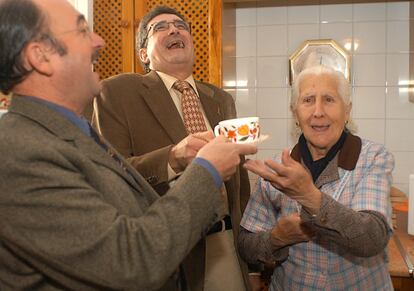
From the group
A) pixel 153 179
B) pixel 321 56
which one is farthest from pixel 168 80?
pixel 321 56

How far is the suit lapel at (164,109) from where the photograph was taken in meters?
1.58

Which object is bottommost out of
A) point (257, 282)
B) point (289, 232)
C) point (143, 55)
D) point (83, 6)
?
point (257, 282)

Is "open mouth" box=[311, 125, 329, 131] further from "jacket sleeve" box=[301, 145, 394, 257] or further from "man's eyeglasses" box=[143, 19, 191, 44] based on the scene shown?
"man's eyeglasses" box=[143, 19, 191, 44]

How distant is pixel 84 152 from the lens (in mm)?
883

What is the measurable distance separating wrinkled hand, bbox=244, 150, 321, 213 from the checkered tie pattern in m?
0.52

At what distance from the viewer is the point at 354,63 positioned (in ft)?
9.60

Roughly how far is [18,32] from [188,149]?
550 mm

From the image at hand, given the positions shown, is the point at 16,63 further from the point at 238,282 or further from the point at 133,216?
the point at 238,282

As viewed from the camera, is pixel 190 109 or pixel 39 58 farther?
pixel 190 109

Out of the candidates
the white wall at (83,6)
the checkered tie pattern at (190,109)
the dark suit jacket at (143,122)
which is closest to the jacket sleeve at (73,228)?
the dark suit jacket at (143,122)

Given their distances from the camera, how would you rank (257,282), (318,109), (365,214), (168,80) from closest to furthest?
(365,214) → (318,109) → (168,80) → (257,282)

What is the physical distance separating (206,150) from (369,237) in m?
0.54

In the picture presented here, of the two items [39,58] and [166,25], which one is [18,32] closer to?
[39,58]

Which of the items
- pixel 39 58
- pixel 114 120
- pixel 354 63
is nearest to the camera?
pixel 39 58
